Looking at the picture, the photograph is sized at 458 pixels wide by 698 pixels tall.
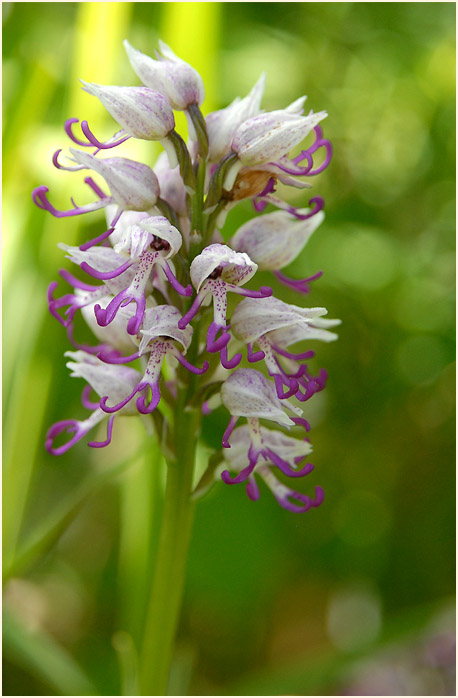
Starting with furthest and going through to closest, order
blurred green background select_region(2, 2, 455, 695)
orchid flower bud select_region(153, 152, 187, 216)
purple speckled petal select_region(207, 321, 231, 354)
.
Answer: blurred green background select_region(2, 2, 455, 695), orchid flower bud select_region(153, 152, 187, 216), purple speckled petal select_region(207, 321, 231, 354)

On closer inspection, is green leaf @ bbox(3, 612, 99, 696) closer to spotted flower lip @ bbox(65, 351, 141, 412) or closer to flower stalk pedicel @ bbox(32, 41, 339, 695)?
flower stalk pedicel @ bbox(32, 41, 339, 695)

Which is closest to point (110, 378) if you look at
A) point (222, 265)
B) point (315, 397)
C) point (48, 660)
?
point (222, 265)

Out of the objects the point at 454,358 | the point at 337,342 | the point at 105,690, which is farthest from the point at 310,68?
the point at 105,690

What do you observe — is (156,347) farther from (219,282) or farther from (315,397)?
(315,397)

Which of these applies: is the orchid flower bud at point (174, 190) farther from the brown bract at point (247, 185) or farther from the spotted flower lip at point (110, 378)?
the spotted flower lip at point (110, 378)

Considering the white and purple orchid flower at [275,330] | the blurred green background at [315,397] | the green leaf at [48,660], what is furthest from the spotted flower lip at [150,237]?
the green leaf at [48,660]

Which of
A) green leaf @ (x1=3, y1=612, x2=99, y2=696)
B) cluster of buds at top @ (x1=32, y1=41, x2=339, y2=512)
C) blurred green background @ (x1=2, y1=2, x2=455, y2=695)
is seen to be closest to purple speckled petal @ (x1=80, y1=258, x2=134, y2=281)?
cluster of buds at top @ (x1=32, y1=41, x2=339, y2=512)

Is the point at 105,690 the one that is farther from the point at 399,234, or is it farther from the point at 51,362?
the point at 399,234
